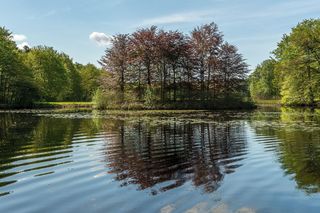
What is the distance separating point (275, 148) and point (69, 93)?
71.2 m

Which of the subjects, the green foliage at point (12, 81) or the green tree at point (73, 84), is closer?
the green foliage at point (12, 81)

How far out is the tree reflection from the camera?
7.30 m

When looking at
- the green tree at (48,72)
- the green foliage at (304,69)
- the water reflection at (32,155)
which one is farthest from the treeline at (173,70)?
the water reflection at (32,155)

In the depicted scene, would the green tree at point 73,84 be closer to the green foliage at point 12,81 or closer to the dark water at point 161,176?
the green foliage at point 12,81

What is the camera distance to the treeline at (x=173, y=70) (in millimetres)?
43469

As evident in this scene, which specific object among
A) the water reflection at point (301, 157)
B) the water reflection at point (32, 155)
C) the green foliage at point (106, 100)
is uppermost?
the green foliage at point (106, 100)

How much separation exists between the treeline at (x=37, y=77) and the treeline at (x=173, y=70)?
27.0 ft

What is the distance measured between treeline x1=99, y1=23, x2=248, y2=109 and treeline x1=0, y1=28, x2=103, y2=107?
824cm

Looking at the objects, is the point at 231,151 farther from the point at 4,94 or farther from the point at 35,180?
the point at 4,94

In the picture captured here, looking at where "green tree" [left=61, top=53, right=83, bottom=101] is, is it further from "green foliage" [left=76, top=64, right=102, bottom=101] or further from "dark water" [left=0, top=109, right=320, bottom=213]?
"dark water" [left=0, top=109, right=320, bottom=213]

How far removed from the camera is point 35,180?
7441 millimetres

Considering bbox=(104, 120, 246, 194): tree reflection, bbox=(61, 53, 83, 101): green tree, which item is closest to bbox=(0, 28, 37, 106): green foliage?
bbox=(61, 53, 83, 101): green tree

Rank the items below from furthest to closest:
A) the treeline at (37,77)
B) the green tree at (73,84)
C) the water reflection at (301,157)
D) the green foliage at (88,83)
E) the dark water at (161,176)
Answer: the green foliage at (88,83)
the green tree at (73,84)
the treeline at (37,77)
the water reflection at (301,157)
the dark water at (161,176)

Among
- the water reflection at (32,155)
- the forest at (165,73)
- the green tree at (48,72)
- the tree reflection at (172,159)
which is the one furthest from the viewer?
the green tree at (48,72)
